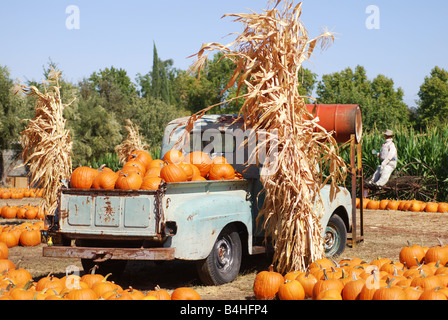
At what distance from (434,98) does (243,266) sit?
6024 centimetres

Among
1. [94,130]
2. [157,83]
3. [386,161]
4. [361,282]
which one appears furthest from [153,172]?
[157,83]

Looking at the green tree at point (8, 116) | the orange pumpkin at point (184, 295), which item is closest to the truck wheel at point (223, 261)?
the orange pumpkin at point (184, 295)

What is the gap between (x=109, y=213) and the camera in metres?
6.22

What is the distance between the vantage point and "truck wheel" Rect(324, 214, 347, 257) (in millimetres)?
8469

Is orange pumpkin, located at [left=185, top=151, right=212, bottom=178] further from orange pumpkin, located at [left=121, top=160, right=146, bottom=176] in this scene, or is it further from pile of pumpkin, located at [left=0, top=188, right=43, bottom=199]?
pile of pumpkin, located at [left=0, top=188, right=43, bottom=199]

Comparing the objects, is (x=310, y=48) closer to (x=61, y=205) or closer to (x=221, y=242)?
(x=221, y=242)

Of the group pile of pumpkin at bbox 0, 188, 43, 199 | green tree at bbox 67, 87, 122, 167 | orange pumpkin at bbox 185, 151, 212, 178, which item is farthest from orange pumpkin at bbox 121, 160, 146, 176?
green tree at bbox 67, 87, 122, 167

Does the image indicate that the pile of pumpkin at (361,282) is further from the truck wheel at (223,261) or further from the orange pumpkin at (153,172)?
the orange pumpkin at (153,172)

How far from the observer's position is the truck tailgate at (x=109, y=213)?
6.02 meters

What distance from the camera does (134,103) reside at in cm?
5022

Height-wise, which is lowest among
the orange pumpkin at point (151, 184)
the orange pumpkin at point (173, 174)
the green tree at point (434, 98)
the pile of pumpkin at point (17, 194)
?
the pile of pumpkin at point (17, 194)

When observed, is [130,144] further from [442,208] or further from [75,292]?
[75,292]

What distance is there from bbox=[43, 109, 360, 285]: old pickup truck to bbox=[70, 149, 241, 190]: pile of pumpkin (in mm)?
270
